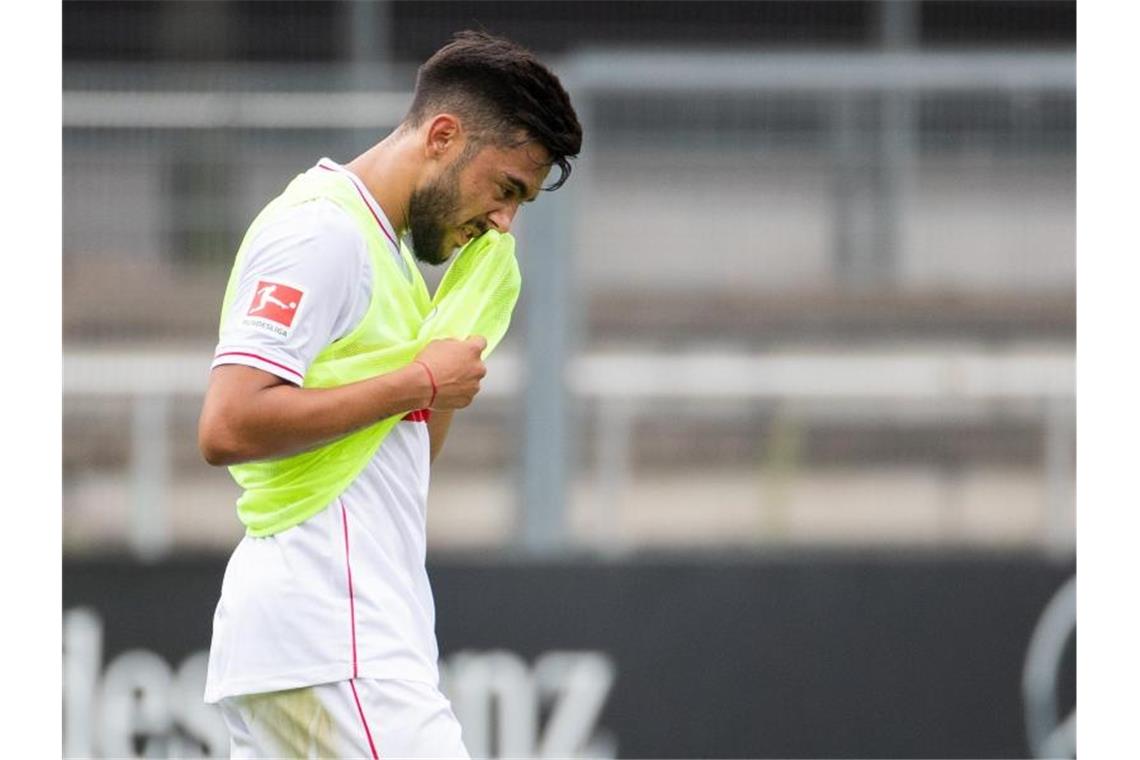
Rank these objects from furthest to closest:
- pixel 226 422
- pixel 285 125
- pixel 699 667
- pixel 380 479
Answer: pixel 285 125, pixel 699 667, pixel 380 479, pixel 226 422

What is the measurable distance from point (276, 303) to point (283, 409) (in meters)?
0.17

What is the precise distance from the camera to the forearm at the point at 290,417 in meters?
2.72

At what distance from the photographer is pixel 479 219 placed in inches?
119

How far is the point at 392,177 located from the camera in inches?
117

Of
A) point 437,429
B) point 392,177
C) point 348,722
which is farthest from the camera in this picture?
point 437,429

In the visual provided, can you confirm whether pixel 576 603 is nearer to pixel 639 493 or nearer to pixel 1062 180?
pixel 639 493

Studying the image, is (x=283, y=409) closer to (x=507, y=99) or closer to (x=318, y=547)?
(x=318, y=547)

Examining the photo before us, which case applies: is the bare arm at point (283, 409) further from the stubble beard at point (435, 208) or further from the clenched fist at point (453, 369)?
the stubble beard at point (435, 208)

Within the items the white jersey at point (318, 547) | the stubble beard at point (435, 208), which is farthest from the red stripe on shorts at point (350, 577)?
the stubble beard at point (435, 208)

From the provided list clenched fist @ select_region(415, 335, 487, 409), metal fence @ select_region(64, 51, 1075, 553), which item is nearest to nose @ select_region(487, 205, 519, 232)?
clenched fist @ select_region(415, 335, 487, 409)

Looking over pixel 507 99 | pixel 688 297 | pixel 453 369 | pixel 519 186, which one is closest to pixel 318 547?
pixel 453 369

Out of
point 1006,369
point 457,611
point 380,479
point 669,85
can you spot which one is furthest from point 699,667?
point 380,479

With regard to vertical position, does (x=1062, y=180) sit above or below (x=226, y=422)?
above

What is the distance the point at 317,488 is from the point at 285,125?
14.7 ft
